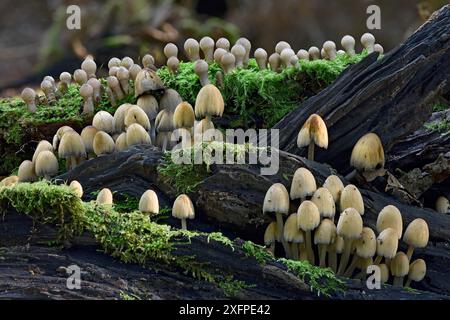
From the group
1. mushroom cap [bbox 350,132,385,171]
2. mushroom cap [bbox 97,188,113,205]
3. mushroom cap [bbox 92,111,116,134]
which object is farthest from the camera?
mushroom cap [bbox 92,111,116,134]

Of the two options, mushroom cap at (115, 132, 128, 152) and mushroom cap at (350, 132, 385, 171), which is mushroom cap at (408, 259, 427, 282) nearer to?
mushroom cap at (350, 132, 385, 171)

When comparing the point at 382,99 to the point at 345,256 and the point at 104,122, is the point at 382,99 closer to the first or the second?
the point at 345,256

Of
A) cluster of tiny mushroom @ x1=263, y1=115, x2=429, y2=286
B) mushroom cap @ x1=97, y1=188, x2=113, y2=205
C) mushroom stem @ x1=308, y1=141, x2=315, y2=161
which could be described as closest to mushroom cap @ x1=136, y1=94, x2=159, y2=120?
mushroom cap @ x1=97, y1=188, x2=113, y2=205

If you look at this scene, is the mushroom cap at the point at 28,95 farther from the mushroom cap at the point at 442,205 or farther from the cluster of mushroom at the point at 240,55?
the mushroom cap at the point at 442,205

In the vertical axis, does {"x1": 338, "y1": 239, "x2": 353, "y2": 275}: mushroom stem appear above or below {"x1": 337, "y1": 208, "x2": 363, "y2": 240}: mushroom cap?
below
